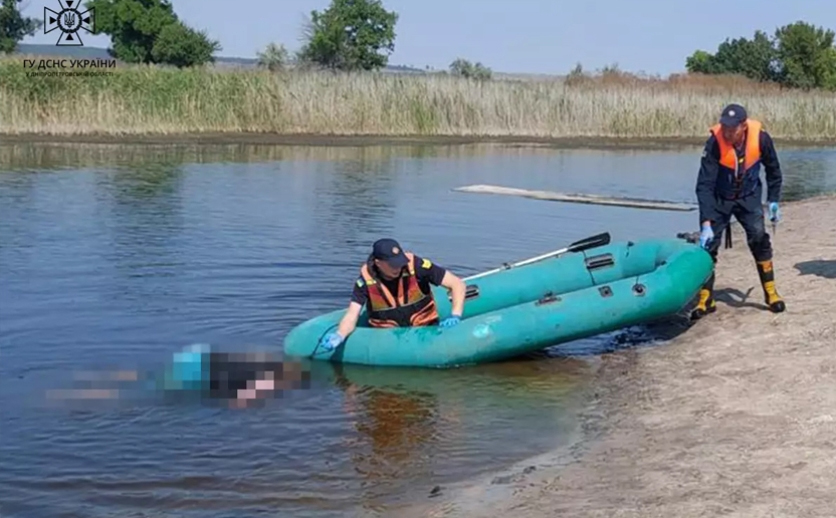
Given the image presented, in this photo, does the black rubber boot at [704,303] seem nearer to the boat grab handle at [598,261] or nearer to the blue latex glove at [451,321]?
the boat grab handle at [598,261]

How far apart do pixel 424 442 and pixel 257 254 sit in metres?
7.46

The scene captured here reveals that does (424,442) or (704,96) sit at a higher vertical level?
(704,96)

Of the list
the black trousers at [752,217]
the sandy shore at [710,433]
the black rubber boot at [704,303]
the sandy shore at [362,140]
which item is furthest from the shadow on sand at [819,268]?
the sandy shore at [362,140]

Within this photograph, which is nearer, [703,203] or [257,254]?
[703,203]

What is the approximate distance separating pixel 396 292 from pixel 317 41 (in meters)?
45.3

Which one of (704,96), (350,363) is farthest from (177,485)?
(704,96)

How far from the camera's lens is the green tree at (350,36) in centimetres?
5366

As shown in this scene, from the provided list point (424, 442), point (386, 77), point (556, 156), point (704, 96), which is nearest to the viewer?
point (424, 442)

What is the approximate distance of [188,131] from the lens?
33.6 m

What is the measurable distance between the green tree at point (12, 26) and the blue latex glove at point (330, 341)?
45053 mm

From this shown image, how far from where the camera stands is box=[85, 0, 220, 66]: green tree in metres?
50.5

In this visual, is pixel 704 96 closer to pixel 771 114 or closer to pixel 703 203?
pixel 771 114

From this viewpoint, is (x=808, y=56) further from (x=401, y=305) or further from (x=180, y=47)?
(x=401, y=305)

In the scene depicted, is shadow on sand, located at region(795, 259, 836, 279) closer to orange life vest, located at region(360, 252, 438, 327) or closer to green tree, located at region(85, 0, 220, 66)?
orange life vest, located at region(360, 252, 438, 327)
